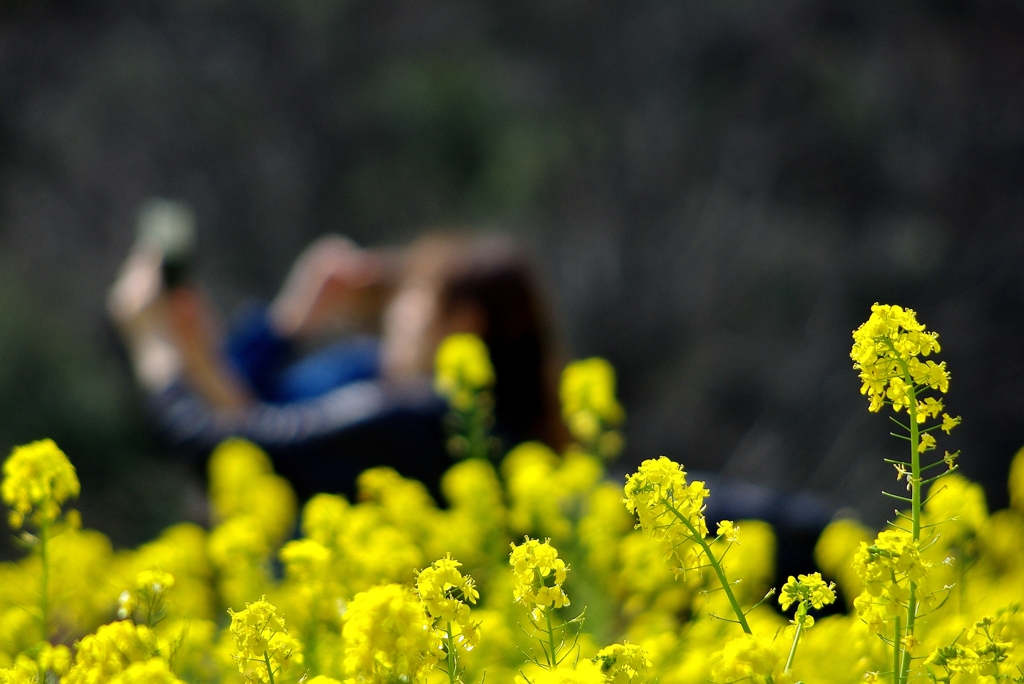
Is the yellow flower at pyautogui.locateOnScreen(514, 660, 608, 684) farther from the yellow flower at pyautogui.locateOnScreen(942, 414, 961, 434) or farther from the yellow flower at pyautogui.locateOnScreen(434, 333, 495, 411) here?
the yellow flower at pyautogui.locateOnScreen(434, 333, 495, 411)

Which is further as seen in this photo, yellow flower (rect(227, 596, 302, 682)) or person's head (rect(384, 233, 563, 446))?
person's head (rect(384, 233, 563, 446))

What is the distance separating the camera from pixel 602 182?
8.71 metres

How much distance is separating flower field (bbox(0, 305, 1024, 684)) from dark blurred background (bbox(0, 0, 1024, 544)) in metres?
4.97

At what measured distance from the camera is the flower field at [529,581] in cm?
108

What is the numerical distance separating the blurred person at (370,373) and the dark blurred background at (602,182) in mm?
4086

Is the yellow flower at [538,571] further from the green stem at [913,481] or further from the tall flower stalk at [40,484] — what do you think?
the tall flower stalk at [40,484]

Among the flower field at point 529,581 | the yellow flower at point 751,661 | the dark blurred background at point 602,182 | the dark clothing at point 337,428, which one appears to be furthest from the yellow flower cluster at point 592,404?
the dark blurred background at point 602,182

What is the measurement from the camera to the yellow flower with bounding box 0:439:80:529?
137 centimetres

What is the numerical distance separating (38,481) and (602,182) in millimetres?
7645

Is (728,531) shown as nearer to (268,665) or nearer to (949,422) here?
(949,422)

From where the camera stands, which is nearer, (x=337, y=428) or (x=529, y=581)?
(x=529, y=581)

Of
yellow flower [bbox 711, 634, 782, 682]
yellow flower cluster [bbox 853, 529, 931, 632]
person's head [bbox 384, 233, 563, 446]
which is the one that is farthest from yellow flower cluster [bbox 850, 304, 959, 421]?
person's head [bbox 384, 233, 563, 446]

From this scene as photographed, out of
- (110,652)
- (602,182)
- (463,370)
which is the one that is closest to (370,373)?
(463,370)

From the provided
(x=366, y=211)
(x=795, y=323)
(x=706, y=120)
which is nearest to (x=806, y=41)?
(x=706, y=120)
